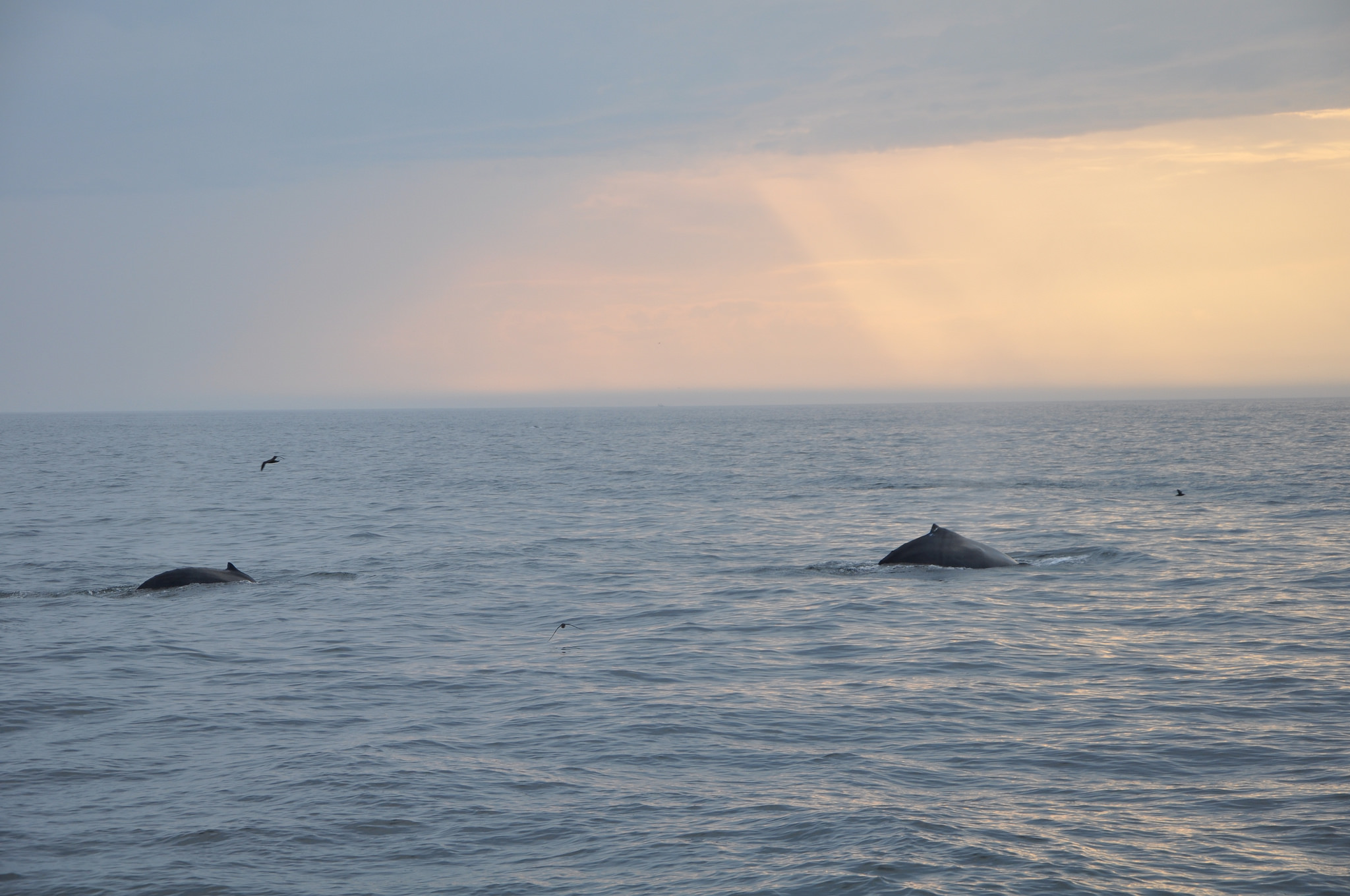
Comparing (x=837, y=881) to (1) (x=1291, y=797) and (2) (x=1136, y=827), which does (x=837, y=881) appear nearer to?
(2) (x=1136, y=827)

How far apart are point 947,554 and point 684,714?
12497 millimetres

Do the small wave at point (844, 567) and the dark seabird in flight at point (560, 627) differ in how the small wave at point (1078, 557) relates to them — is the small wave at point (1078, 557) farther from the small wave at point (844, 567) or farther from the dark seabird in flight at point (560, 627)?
the dark seabird in flight at point (560, 627)

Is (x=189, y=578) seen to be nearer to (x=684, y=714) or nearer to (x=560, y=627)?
(x=560, y=627)

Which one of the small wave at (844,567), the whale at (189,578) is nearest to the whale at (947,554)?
the small wave at (844,567)

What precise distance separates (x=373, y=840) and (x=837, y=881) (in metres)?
3.88

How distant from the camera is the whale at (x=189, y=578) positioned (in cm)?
2173

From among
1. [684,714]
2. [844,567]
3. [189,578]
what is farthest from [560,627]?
[189,578]

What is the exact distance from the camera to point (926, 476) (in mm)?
55688

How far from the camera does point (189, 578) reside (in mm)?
22047

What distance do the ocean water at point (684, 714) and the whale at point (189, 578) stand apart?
489mm

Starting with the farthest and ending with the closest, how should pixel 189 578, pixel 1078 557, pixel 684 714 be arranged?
pixel 1078 557 < pixel 189 578 < pixel 684 714

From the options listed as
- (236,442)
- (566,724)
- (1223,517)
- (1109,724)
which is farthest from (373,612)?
(236,442)

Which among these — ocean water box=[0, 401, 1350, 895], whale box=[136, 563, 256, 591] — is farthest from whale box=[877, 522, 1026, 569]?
whale box=[136, 563, 256, 591]

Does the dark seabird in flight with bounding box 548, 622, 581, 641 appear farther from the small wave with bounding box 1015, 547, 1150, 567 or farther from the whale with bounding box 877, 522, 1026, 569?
the small wave with bounding box 1015, 547, 1150, 567
